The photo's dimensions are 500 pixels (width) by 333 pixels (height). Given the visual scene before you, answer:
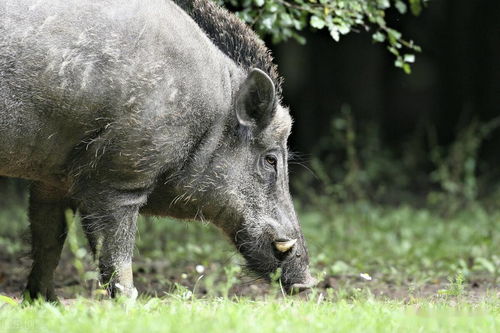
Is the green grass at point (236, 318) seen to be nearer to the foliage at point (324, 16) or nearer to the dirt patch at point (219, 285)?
the dirt patch at point (219, 285)

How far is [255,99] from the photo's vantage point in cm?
609

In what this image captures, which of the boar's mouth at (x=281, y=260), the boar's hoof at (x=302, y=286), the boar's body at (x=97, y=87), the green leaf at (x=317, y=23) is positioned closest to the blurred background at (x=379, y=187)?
the boar's mouth at (x=281, y=260)

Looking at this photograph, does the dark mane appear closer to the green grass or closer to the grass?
the grass

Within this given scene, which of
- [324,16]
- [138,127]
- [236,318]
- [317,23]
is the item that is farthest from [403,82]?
[236,318]

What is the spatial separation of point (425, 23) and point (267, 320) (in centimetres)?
1712

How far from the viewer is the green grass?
13.2 feet

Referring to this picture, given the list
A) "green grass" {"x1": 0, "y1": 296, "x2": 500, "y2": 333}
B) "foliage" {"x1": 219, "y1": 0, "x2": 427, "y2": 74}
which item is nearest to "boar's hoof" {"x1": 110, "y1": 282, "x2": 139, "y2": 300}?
"green grass" {"x1": 0, "y1": 296, "x2": 500, "y2": 333}

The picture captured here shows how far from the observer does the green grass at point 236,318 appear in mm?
4012

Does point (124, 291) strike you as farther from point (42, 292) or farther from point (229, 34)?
point (229, 34)

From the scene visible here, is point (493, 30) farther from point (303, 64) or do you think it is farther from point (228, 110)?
point (228, 110)

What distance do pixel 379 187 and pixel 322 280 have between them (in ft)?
22.5

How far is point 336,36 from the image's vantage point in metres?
6.85

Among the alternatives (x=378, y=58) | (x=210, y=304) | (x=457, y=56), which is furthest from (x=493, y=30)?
(x=210, y=304)

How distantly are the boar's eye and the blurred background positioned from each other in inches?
21.0
